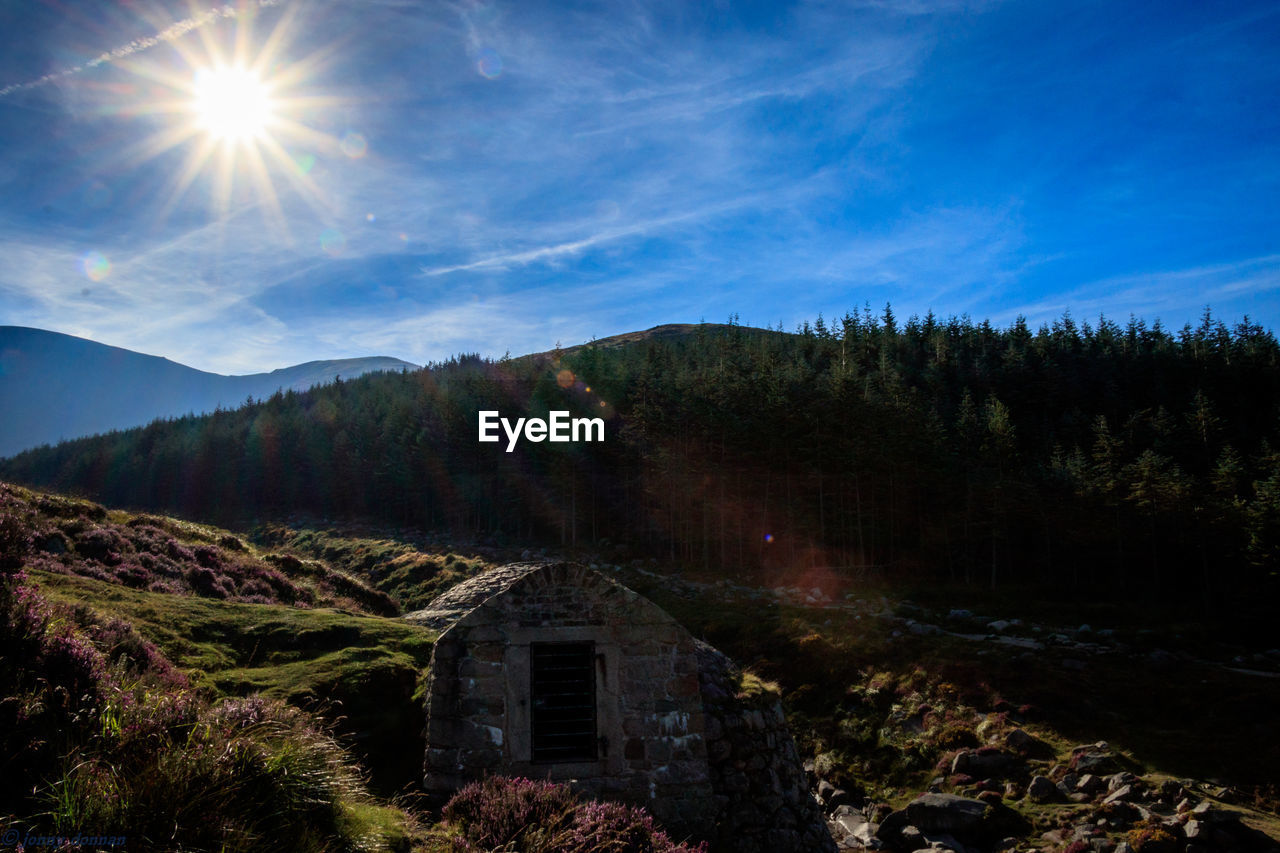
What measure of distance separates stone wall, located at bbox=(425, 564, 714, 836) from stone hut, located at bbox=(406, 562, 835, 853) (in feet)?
0.06

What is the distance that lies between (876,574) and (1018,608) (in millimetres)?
9344

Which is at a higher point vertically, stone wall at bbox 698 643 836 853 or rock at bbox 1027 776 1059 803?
stone wall at bbox 698 643 836 853

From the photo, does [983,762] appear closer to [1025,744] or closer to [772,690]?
[1025,744]

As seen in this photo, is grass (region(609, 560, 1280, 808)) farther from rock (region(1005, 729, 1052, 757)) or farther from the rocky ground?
the rocky ground

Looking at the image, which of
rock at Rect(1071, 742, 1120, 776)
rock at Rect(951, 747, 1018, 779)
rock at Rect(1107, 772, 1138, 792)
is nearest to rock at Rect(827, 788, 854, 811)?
rock at Rect(951, 747, 1018, 779)

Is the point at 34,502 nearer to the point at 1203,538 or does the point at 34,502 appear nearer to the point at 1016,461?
the point at 1203,538

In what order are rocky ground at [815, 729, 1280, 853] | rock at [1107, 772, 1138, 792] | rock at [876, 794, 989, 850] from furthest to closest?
rock at [1107, 772, 1138, 792]
rock at [876, 794, 989, 850]
rocky ground at [815, 729, 1280, 853]

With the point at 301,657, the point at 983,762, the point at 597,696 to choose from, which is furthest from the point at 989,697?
the point at 301,657

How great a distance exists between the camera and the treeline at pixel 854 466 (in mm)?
44812

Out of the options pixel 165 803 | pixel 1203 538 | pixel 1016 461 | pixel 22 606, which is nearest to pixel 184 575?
pixel 22 606

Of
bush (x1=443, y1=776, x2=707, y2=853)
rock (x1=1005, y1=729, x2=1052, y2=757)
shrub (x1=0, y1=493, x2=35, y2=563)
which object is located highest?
shrub (x1=0, y1=493, x2=35, y2=563)

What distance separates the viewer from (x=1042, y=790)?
16.2m

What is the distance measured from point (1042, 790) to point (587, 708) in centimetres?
1317

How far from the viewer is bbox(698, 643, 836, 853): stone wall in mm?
11680
